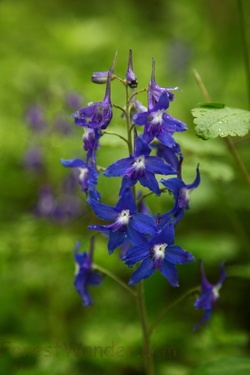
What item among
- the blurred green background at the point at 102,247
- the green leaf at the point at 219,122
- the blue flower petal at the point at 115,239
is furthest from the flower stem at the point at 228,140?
the blue flower petal at the point at 115,239

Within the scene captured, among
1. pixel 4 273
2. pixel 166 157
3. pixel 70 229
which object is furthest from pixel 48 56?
pixel 166 157

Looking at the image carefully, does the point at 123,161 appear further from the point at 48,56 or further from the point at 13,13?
the point at 13,13

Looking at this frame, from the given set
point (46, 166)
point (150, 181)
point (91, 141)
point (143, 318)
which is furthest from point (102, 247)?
point (150, 181)

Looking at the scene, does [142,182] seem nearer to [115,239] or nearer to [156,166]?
[156,166]

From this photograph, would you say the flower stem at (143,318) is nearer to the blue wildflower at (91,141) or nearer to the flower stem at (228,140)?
the blue wildflower at (91,141)

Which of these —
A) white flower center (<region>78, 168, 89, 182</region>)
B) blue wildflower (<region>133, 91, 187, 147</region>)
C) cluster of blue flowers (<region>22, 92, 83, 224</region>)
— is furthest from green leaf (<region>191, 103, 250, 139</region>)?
cluster of blue flowers (<region>22, 92, 83, 224</region>)
